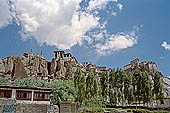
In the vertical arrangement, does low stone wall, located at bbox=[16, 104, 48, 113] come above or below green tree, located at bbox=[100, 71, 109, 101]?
below

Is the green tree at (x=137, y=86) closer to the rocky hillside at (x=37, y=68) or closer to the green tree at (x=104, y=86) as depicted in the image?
the green tree at (x=104, y=86)

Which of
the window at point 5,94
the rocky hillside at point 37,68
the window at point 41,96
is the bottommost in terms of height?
the window at point 41,96

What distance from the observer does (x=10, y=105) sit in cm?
2058

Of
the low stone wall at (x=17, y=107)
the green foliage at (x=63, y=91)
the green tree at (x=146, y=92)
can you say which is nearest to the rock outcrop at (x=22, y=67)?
the green foliage at (x=63, y=91)

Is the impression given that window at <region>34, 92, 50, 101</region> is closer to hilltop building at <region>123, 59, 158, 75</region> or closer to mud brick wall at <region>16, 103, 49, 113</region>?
mud brick wall at <region>16, 103, 49, 113</region>

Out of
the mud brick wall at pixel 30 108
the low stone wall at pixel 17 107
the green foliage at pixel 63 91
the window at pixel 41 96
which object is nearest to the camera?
the low stone wall at pixel 17 107

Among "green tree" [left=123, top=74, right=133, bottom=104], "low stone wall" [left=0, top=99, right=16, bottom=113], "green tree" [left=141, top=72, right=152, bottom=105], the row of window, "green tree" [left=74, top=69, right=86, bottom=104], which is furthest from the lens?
"green tree" [left=123, top=74, right=133, bottom=104]

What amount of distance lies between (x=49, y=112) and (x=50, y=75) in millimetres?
42132

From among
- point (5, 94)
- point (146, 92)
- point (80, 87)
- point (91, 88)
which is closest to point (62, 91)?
point (80, 87)

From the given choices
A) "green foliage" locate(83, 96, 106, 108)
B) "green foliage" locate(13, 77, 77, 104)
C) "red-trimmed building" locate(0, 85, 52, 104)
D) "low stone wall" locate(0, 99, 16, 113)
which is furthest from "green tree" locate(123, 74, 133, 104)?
"low stone wall" locate(0, 99, 16, 113)

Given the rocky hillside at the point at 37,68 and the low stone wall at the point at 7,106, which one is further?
the rocky hillside at the point at 37,68

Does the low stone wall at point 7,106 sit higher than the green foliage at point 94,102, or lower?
higher

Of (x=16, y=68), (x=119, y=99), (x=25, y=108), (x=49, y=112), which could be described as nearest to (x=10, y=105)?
(x=25, y=108)

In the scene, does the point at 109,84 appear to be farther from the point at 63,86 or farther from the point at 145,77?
the point at 63,86
